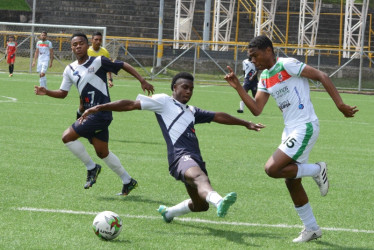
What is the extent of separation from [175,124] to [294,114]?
118 cm

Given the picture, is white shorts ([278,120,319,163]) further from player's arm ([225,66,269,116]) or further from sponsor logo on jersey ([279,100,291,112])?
player's arm ([225,66,269,116])

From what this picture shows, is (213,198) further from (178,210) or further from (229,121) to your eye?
(229,121)

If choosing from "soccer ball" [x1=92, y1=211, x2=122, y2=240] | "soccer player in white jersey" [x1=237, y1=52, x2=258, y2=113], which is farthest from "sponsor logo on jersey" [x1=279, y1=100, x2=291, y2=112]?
"soccer player in white jersey" [x1=237, y1=52, x2=258, y2=113]

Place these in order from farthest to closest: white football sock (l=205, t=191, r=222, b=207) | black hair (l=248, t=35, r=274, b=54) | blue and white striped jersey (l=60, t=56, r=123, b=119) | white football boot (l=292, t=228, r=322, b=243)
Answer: blue and white striped jersey (l=60, t=56, r=123, b=119) < black hair (l=248, t=35, r=274, b=54) < white football boot (l=292, t=228, r=322, b=243) < white football sock (l=205, t=191, r=222, b=207)

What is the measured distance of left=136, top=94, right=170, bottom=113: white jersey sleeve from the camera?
7.29 metres

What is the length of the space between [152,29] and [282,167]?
40487 mm

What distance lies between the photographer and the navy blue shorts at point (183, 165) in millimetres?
7066

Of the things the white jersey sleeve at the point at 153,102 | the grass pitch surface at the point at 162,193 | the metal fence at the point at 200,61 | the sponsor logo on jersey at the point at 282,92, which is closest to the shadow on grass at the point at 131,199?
the grass pitch surface at the point at 162,193

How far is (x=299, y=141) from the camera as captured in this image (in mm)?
7039

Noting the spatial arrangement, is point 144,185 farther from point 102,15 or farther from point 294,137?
point 102,15

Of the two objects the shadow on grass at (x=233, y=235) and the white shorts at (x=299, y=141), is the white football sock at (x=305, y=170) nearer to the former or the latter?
the white shorts at (x=299, y=141)

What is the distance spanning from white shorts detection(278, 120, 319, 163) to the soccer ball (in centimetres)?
170

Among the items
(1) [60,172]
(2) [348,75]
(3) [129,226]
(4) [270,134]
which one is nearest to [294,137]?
(3) [129,226]

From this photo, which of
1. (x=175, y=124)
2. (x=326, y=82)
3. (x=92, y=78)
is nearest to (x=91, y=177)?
(x=92, y=78)
